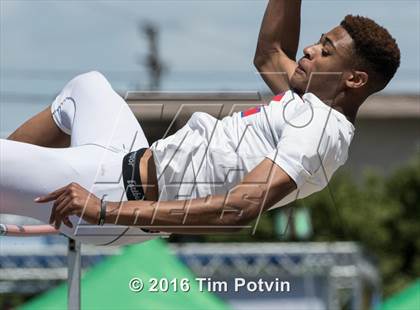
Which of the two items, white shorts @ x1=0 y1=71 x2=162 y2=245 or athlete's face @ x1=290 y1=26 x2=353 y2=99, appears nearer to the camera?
white shorts @ x1=0 y1=71 x2=162 y2=245

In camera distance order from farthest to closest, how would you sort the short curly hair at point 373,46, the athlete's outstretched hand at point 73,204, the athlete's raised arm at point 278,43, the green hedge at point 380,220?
the green hedge at point 380,220 < the athlete's raised arm at point 278,43 < the short curly hair at point 373,46 < the athlete's outstretched hand at point 73,204

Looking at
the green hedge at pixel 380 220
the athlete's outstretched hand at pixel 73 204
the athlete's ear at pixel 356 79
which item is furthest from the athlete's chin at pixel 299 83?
the green hedge at pixel 380 220

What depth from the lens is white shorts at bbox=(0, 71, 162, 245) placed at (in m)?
3.00

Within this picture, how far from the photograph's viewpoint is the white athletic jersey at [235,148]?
10.0 ft

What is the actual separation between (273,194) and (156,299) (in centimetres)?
190

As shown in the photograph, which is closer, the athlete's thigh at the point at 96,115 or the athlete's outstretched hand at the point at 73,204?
the athlete's outstretched hand at the point at 73,204

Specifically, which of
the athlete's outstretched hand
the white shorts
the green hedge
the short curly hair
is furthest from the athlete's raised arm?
the green hedge

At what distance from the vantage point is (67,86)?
11.2 feet

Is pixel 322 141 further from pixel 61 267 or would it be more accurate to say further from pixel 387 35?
pixel 61 267

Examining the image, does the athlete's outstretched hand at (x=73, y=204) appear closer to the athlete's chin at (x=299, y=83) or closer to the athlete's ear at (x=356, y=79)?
the athlete's chin at (x=299, y=83)

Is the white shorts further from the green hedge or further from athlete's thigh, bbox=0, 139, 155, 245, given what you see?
the green hedge

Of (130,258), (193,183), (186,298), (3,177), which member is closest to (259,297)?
(186,298)

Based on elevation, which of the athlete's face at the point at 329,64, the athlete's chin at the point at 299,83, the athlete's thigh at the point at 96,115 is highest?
the athlete's face at the point at 329,64

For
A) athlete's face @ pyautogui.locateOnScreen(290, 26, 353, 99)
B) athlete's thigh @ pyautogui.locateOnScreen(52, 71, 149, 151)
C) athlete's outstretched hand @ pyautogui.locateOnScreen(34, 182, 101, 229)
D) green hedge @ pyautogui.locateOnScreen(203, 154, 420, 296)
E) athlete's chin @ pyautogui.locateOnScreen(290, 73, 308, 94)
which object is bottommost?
green hedge @ pyautogui.locateOnScreen(203, 154, 420, 296)
